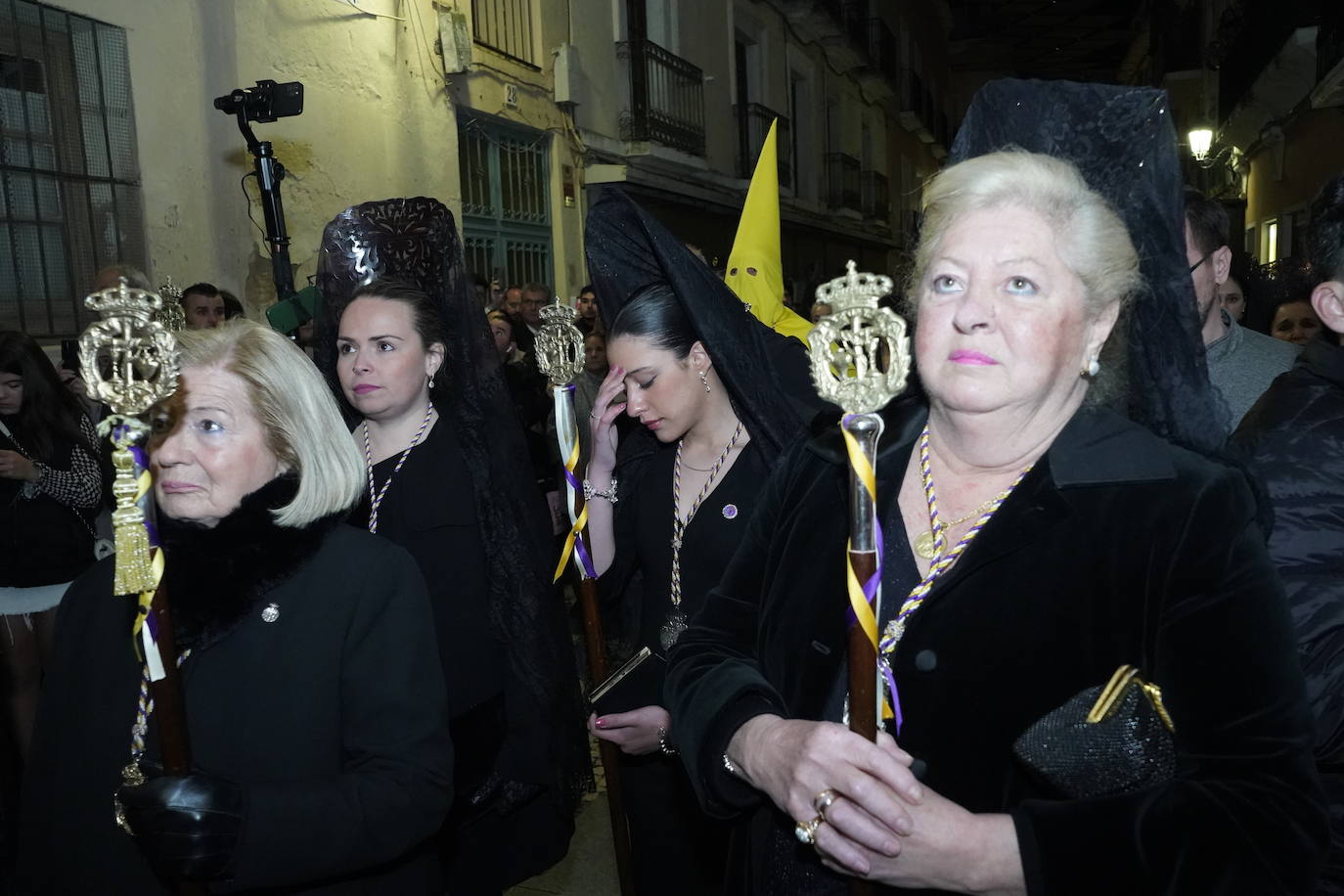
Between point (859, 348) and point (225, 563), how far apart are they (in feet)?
3.96

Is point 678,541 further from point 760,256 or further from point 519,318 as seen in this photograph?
point 519,318

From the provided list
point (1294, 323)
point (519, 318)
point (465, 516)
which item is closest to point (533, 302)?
point (519, 318)

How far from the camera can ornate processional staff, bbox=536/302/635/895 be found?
3088 mm

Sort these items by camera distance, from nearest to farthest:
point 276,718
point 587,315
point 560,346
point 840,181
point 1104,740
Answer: point 1104,740 → point 276,718 → point 560,346 → point 587,315 → point 840,181

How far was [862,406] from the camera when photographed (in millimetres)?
1431

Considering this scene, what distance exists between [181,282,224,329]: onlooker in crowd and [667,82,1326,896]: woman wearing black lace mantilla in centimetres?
448

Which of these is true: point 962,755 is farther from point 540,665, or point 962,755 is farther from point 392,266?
point 392,266

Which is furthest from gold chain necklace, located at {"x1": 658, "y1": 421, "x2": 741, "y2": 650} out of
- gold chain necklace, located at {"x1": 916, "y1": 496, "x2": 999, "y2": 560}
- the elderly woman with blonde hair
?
gold chain necklace, located at {"x1": 916, "y1": 496, "x2": 999, "y2": 560}

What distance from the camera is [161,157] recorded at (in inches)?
255

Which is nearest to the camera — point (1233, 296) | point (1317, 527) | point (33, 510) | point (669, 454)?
point (1317, 527)

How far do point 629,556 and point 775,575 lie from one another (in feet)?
4.57

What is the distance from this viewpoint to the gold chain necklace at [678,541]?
9.09 feet

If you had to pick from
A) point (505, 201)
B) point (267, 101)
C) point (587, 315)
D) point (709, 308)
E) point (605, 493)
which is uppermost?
point (505, 201)

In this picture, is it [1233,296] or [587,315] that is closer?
[1233,296]
